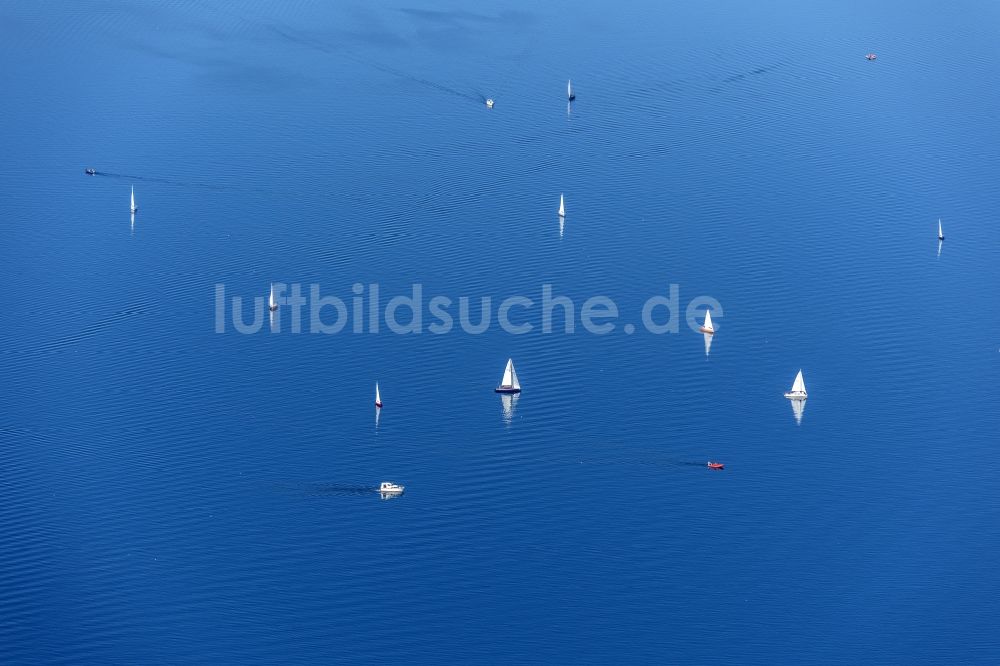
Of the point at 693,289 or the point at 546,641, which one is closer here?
the point at 546,641

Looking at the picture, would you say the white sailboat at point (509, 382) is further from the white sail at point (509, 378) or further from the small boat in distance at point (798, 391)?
the small boat in distance at point (798, 391)

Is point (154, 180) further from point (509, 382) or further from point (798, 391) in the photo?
point (798, 391)

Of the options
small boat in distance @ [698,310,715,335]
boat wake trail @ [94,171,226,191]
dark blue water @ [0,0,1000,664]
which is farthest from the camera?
boat wake trail @ [94,171,226,191]

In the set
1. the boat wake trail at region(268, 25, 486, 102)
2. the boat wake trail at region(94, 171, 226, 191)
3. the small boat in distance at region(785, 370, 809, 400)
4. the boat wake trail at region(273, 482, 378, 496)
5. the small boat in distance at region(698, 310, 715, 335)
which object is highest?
the boat wake trail at region(268, 25, 486, 102)

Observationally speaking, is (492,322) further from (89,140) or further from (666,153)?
(89,140)

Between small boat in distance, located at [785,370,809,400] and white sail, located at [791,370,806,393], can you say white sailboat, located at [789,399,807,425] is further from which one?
white sail, located at [791,370,806,393]

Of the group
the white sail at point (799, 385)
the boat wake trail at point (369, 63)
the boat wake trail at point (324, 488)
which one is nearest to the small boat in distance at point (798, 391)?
the white sail at point (799, 385)

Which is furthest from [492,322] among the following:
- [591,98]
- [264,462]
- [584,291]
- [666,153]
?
[591,98]

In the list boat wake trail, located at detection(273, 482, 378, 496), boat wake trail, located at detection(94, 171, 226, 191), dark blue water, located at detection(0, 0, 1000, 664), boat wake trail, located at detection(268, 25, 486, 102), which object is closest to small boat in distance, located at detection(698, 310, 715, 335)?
dark blue water, located at detection(0, 0, 1000, 664)
